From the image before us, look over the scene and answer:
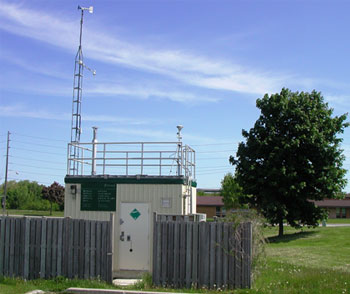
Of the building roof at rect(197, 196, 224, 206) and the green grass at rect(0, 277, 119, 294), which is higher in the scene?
the building roof at rect(197, 196, 224, 206)

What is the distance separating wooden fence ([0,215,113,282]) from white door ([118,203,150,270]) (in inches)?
85.9

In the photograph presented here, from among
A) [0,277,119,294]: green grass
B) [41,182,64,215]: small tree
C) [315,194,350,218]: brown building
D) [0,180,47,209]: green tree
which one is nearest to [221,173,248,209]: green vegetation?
[315,194,350,218]: brown building

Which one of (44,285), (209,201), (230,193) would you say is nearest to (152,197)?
(44,285)

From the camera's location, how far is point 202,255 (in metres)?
11.2

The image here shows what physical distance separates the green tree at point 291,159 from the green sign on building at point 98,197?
15682 mm

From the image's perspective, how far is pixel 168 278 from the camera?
11.3m

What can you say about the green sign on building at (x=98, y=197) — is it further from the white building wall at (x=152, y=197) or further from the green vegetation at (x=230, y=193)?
the green vegetation at (x=230, y=193)

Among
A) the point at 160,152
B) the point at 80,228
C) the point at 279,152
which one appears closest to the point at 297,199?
the point at 279,152

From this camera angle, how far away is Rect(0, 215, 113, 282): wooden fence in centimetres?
1158

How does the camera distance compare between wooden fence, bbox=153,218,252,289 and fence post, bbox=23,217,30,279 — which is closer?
wooden fence, bbox=153,218,252,289

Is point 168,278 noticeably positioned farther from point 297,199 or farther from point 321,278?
point 297,199

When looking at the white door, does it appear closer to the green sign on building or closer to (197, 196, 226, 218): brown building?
the green sign on building

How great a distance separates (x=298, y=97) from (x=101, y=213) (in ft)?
65.4

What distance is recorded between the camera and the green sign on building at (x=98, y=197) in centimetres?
1432
